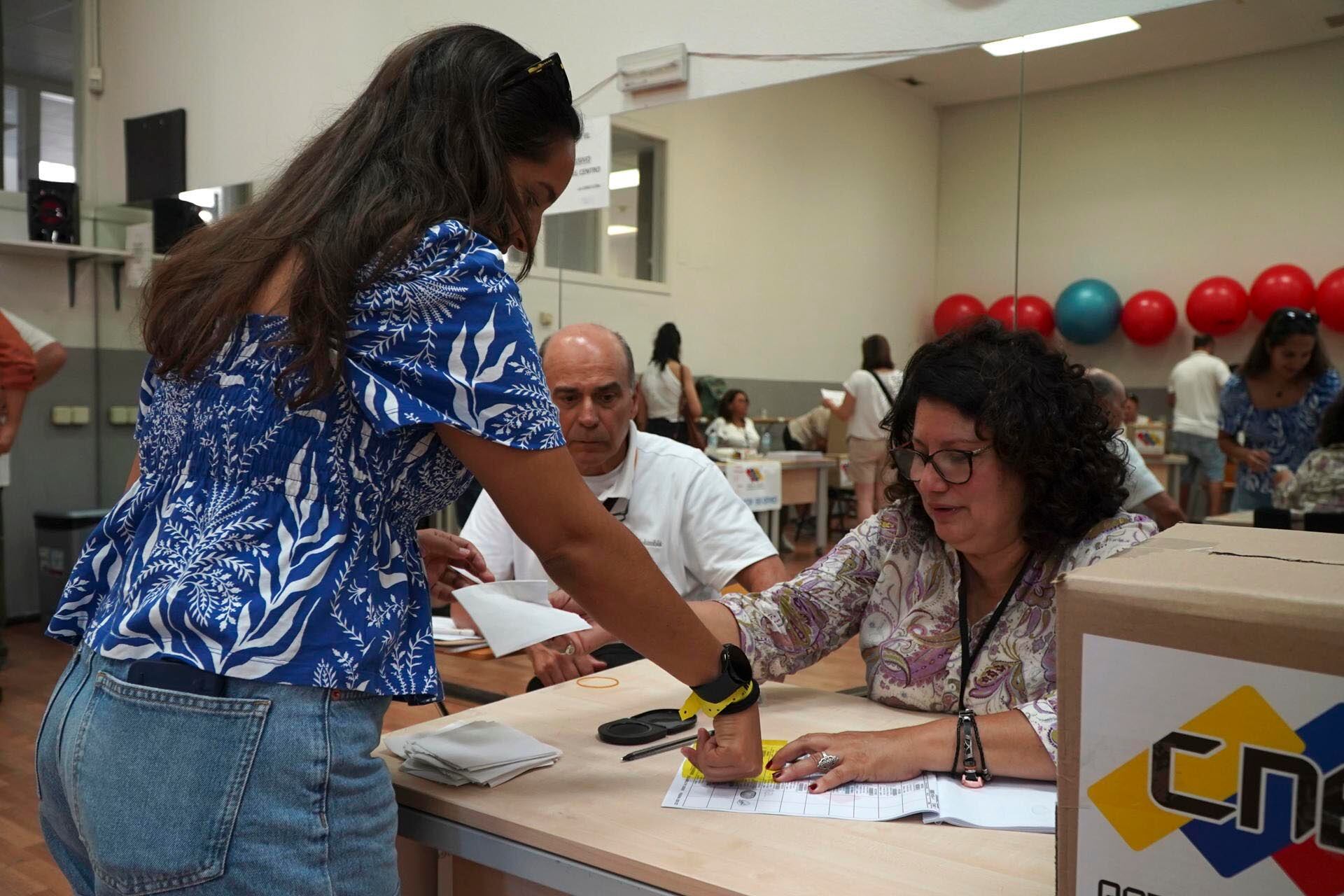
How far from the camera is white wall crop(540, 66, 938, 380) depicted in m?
3.23

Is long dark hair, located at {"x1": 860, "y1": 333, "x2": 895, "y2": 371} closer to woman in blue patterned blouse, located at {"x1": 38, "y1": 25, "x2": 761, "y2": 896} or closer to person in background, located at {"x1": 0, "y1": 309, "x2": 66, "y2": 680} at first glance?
woman in blue patterned blouse, located at {"x1": 38, "y1": 25, "x2": 761, "y2": 896}

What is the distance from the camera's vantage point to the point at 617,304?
161 inches

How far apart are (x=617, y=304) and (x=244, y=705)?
331cm

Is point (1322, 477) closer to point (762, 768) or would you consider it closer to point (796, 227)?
point (796, 227)

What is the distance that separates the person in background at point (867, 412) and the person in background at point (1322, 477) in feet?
3.42

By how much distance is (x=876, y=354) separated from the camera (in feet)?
11.1

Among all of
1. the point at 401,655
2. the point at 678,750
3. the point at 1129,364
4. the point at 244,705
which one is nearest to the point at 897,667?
the point at 678,750

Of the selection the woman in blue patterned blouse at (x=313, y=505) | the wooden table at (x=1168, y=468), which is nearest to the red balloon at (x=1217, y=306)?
the wooden table at (x=1168, y=468)

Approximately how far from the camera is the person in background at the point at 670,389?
13.2 feet

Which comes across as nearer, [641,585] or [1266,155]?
[641,585]

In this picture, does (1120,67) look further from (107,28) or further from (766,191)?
(107,28)

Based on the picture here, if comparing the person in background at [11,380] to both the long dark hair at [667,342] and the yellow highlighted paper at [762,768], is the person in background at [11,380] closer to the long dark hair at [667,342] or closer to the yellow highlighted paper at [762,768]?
the long dark hair at [667,342]

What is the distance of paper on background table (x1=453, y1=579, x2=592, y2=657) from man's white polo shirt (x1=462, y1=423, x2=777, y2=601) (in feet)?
2.60

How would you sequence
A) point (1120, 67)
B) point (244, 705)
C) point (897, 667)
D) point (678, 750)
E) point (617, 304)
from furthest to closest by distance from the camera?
point (617, 304)
point (1120, 67)
point (897, 667)
point (678, 750)
point (244, 705)
